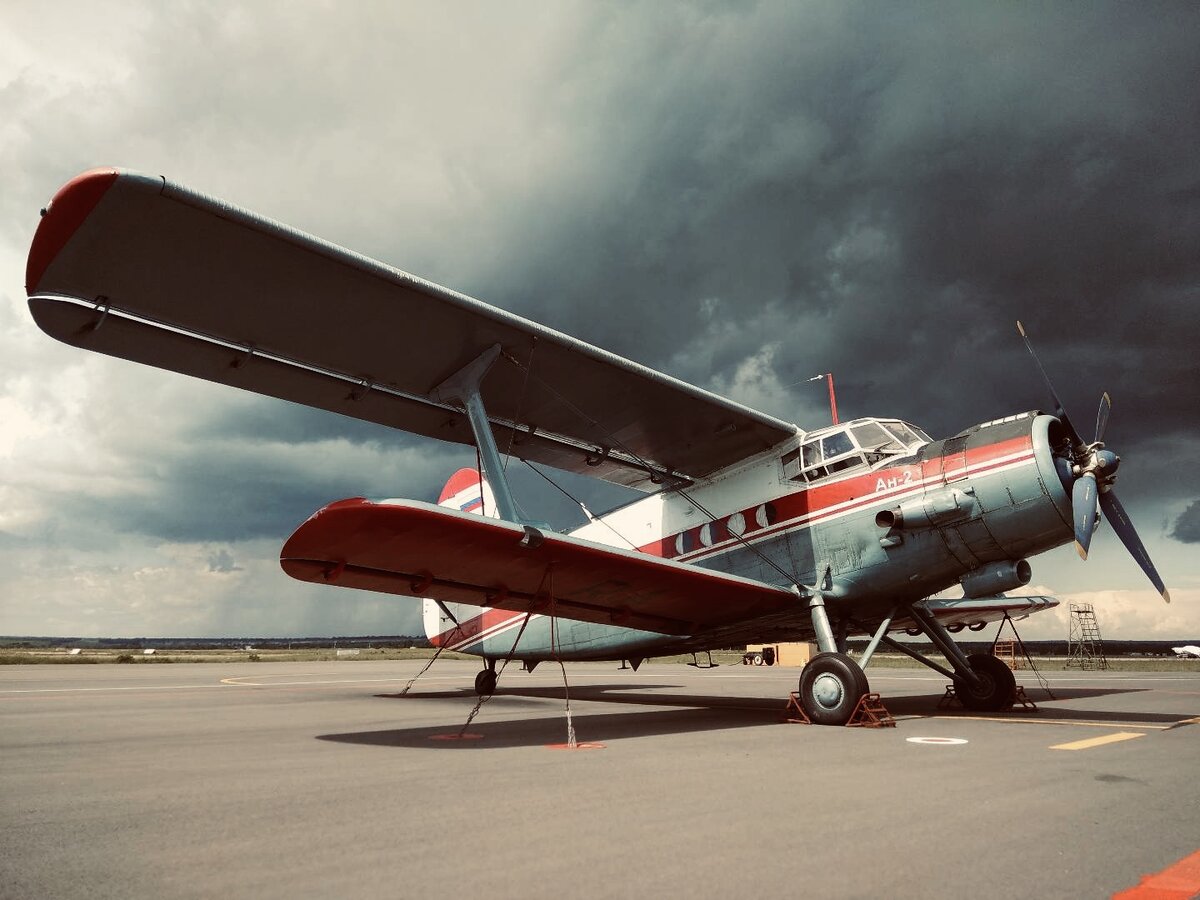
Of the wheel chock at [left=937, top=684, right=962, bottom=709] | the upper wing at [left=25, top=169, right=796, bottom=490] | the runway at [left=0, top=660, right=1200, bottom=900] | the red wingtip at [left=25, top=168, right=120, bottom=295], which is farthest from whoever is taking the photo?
the wheel chock at [left=937, top=684, right=962, bottom=709]

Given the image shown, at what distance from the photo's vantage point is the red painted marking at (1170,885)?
2711 mm

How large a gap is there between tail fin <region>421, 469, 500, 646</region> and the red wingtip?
966 cm

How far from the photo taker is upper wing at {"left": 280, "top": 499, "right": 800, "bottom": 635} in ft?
23.8

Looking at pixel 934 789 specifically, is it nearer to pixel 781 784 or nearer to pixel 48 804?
pixel 781 784

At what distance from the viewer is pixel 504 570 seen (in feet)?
28.9

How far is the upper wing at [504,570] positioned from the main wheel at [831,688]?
3.89 ft

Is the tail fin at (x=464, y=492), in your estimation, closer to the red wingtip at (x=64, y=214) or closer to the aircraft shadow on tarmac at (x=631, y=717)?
the aircraft shadow on tarmac at (x=631, y=717)

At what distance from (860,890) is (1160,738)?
23.3ft

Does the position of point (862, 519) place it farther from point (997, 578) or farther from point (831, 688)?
point (831, 688)

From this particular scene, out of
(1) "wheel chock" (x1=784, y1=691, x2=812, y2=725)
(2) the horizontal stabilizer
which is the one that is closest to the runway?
(1) "wheel chock" (x1=784, y1=691, x2=812, y2=725)

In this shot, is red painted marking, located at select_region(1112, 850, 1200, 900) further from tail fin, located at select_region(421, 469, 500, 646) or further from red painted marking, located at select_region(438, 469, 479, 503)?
red painted marking, located at select_region(438, 469, 479, 503)

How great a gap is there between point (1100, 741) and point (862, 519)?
138 inches

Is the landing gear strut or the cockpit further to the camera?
the cockpit

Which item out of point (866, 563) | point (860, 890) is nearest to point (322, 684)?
point (866, 563)
